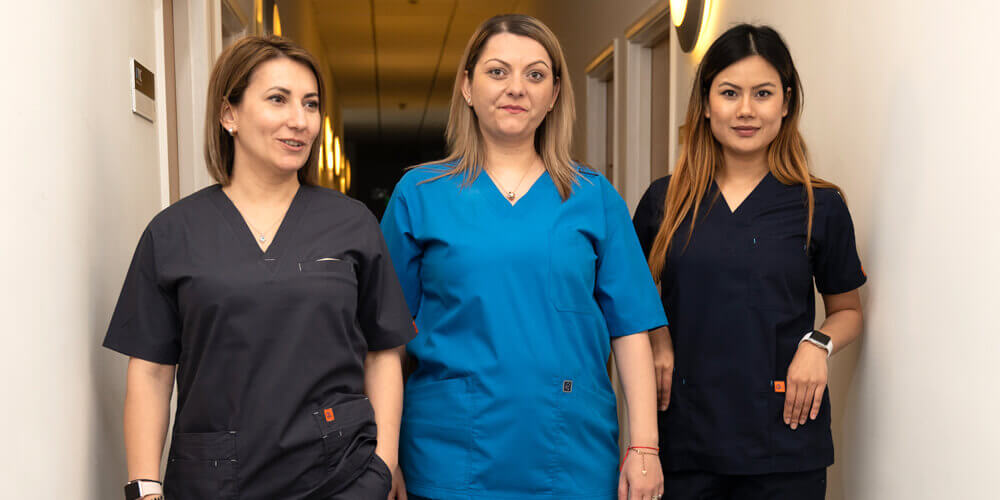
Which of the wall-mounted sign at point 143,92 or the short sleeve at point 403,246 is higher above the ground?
the wall-mounted sign at point 143,92

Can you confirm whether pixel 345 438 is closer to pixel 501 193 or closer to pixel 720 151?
Answer: pixel 501 193

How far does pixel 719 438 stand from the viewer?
159cm

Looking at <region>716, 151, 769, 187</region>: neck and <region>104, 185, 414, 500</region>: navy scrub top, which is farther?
<region>716, 151, 769, 187</region>: neck

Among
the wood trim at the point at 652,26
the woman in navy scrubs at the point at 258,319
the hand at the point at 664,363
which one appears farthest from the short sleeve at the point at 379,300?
the wood trim at the point at 652,26

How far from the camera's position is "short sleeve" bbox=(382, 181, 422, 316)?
1.49 meters

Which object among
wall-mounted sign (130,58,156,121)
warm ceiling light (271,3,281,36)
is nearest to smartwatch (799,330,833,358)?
wall-mounted sign (130,58,156,121)

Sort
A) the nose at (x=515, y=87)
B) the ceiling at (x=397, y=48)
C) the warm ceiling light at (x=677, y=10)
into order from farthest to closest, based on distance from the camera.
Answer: the ceiling at (x=397, y=48) < the warm ceiling light at (x=677, y=10) < the nose at (x=515, y=87)

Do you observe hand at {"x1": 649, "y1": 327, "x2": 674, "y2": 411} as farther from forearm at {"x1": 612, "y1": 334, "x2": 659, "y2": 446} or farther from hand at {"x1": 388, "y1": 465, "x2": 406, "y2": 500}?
hand at {"x1": 388, "y1": 465, "x2": 406, "y2": 500}

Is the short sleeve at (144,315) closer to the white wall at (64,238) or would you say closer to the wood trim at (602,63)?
the white wall at (64,238)

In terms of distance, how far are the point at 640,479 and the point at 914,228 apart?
697 millimetres

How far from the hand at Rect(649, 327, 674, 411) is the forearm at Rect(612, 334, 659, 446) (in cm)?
17

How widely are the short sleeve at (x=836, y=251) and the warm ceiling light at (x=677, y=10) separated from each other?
1499mm

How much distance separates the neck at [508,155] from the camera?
1.52 meters

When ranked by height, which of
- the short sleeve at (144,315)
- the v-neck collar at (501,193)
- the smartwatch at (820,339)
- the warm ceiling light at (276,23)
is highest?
the warm ceiling light at (276,23)
